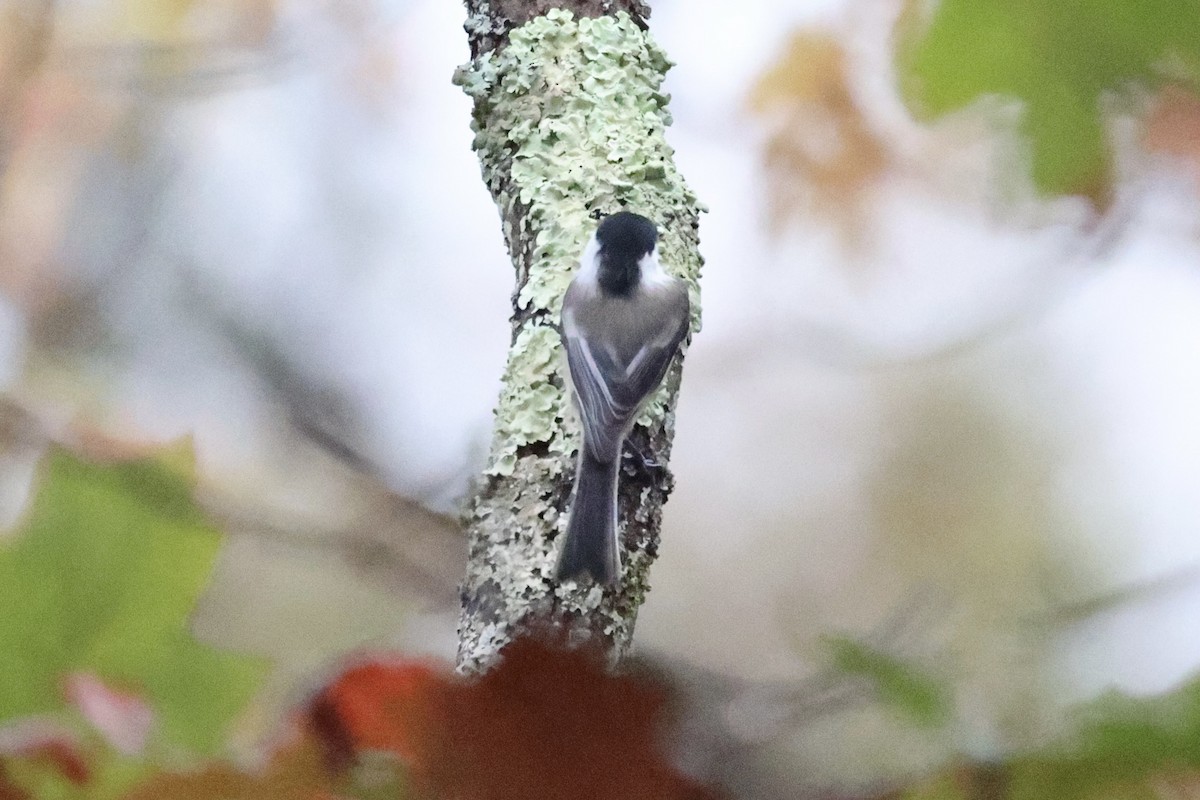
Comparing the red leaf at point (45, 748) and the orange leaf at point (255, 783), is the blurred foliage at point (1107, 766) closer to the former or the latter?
the orange leaf at point (255, 783)

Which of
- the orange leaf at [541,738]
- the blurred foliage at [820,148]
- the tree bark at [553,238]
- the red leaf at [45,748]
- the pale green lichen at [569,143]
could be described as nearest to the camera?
the orange leaf at [541,738]

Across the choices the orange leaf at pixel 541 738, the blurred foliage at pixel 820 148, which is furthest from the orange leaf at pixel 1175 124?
the orange leaf at pixel 541 738

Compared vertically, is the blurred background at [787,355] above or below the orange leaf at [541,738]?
above

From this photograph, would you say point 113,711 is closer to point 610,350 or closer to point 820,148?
point 610,350

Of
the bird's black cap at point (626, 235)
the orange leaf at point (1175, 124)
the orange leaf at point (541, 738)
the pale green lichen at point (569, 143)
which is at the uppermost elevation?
the orange leaf at point (1175, 124)

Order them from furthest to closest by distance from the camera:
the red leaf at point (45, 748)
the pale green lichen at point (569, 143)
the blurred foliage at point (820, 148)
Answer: the blurred foliage at point (820, 148) → the pale green lichen at point (569, 143) → the red leaf at point (45, 748)

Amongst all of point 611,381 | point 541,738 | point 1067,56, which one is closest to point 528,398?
point 611,381

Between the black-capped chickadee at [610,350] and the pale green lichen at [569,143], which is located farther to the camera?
the pale green lichen at [569,143]

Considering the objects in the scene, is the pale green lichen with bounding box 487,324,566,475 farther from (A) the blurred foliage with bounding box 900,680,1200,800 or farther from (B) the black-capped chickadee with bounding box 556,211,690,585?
(A) the blurred foliage with bounding box 900,680,1200,800
